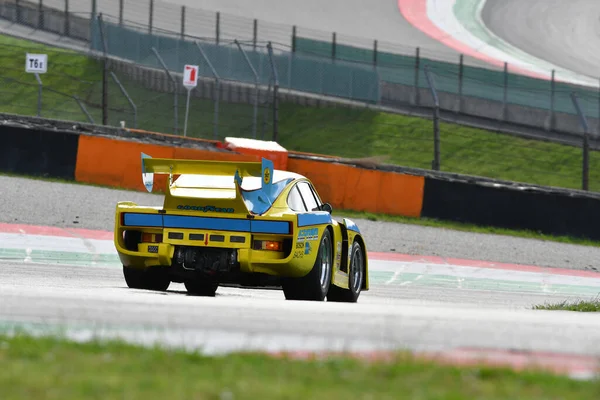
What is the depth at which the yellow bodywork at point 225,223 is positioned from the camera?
961 cm

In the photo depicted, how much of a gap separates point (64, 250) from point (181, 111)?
1519 cm

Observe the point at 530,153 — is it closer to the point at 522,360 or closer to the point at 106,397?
the point at 522,360

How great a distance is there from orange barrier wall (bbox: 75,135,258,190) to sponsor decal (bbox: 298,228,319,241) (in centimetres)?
939

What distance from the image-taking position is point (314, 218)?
9.98 m

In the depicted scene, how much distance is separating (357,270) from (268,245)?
2.04 metres

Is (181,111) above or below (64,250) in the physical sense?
above

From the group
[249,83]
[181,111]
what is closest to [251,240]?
[249,83]

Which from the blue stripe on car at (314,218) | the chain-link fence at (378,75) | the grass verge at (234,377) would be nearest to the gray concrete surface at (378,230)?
the blue stripe on car at (314,218)

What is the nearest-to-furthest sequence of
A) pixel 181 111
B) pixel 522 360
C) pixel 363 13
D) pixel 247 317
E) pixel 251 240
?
1. pixel 522 360
2. pixel 247 317
3. pixel 251 240
4. pixel 181 111
5. pixel 363 13

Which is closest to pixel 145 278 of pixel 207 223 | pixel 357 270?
pixel 207 223

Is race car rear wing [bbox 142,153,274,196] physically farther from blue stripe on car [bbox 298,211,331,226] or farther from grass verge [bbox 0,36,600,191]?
grass verge [bbox 0,36,600,191]

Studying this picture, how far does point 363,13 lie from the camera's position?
44406 millimetres

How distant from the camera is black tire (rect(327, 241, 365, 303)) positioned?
36.2 ft

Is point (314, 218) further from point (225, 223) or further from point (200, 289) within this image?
point (200, 289)
